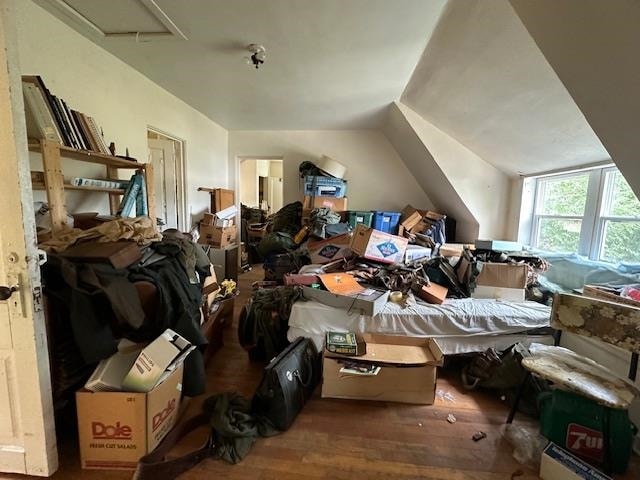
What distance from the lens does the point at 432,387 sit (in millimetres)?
1749

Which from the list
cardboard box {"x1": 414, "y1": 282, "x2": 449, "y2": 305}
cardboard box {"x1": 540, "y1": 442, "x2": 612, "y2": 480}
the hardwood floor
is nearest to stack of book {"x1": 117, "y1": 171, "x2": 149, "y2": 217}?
the hardwood floor

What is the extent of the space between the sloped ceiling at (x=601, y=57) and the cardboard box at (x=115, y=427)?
226 cm

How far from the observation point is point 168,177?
355 cm

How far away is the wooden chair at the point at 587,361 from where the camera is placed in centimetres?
130

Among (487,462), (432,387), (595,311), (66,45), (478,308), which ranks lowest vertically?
(487,462)

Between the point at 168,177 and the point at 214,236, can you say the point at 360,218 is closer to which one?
the point at 214,236

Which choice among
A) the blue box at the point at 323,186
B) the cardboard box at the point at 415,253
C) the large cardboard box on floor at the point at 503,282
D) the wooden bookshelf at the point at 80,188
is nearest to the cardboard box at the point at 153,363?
the wooden bookshelf at the point at 80,188

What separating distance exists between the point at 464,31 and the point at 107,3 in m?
2.22

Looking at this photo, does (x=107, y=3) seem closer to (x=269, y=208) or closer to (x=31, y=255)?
(x=31, y=255)

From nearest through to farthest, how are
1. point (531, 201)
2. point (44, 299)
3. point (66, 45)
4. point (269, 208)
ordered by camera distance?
1. point (44, 299)
2. point (66, 45)
3. point (531, 201)
4. point (269, 208)

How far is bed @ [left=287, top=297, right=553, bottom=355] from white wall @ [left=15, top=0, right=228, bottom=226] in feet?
6.37

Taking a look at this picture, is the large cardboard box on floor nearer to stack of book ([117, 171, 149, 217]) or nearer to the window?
the window

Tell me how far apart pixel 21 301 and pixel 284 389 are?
1.20 m

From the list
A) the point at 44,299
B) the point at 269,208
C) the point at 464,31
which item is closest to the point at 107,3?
the point at 44,299
